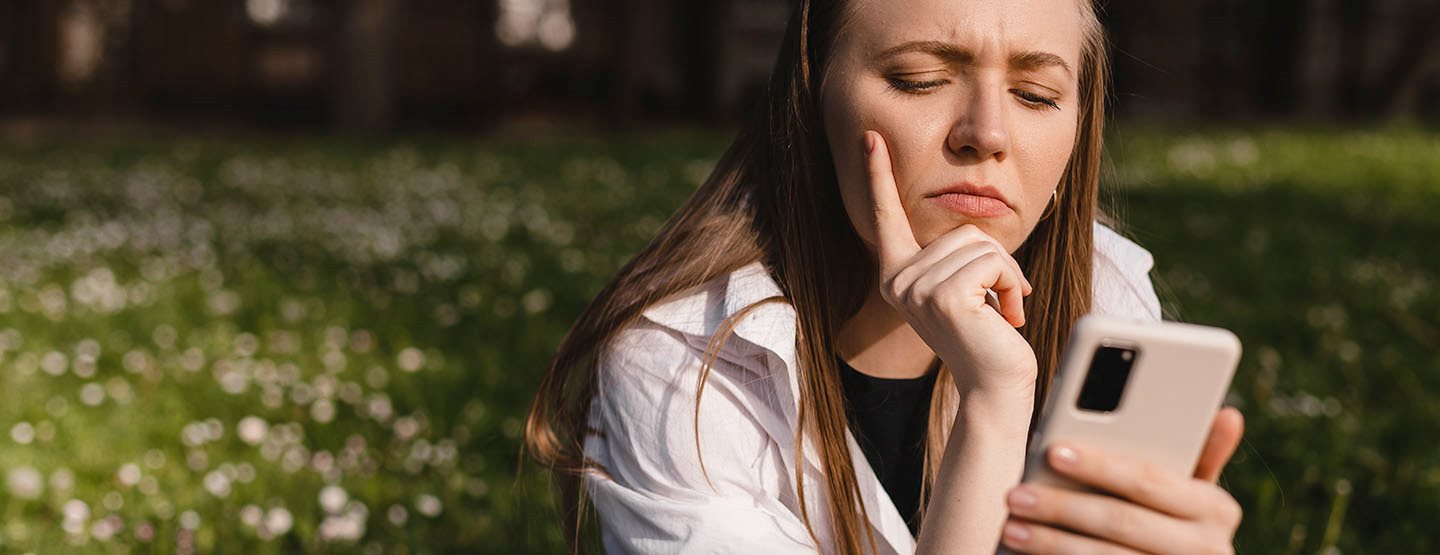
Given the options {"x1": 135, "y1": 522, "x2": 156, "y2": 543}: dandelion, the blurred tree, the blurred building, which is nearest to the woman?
{"x1": 135, "y1": 522, "x2": 156, "y2": 543}: dandelion

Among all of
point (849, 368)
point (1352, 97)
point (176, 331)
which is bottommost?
point (1352, 97)

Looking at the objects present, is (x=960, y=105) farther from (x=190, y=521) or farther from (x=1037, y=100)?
(x=190, y=521)

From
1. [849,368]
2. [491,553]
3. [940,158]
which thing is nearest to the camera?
[940,158]

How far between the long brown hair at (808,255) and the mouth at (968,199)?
24cm

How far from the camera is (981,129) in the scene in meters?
1.57

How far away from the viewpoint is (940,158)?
162cm

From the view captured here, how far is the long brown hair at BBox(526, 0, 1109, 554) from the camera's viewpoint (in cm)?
181

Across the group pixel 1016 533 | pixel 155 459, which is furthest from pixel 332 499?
pixel 1016 533

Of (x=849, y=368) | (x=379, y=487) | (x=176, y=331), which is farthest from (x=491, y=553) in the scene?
(x=176, y=331)

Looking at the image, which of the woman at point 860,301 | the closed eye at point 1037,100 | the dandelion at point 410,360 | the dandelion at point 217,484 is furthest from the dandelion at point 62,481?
the closed eye at point 1037,100

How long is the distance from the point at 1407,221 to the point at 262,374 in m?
6.81

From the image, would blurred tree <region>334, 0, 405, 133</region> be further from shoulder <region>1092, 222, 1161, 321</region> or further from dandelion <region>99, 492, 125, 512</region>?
shoulder <region>1092, 222, 1161, 321</region>

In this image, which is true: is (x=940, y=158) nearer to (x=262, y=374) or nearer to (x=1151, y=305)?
(x=1151, y=305)

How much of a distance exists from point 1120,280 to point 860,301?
1.57 feet
